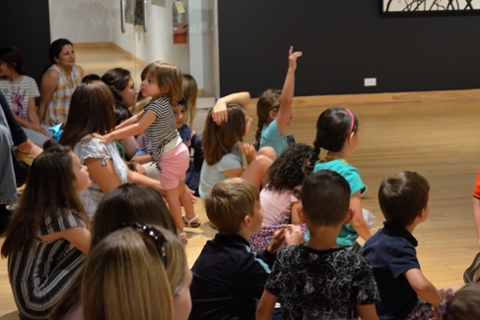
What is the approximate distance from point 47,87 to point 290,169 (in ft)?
10.5

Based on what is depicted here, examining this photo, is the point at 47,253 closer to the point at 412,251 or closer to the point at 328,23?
the point at 412,251

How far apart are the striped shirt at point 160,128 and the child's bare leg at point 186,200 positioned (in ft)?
0.82

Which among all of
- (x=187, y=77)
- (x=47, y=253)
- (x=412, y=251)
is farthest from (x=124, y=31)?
(x=412, y=251)

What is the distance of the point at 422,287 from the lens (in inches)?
99.0

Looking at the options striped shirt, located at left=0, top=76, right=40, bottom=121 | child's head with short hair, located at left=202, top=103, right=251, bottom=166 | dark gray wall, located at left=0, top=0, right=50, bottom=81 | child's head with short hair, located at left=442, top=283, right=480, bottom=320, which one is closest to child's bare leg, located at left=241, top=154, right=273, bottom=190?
child's head with short hair, located at left=202, top=103, right=251, bottom=166

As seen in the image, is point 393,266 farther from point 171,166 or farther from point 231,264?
point 171,166

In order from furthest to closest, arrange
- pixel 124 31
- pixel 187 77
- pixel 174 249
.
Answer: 1. pixel 124 31
2. pixel 187 77
3. pixel 174 249

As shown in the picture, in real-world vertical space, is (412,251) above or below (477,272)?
above

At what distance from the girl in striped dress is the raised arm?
3394 mm

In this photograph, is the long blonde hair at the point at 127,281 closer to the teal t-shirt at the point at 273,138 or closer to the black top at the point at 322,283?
the black top at the point at 322,283

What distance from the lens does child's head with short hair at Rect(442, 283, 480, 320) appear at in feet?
5.03

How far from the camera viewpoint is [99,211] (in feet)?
7.07

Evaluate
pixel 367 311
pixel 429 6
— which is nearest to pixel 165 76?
pixel 367 311

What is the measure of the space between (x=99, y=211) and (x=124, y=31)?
7117 millimetres
